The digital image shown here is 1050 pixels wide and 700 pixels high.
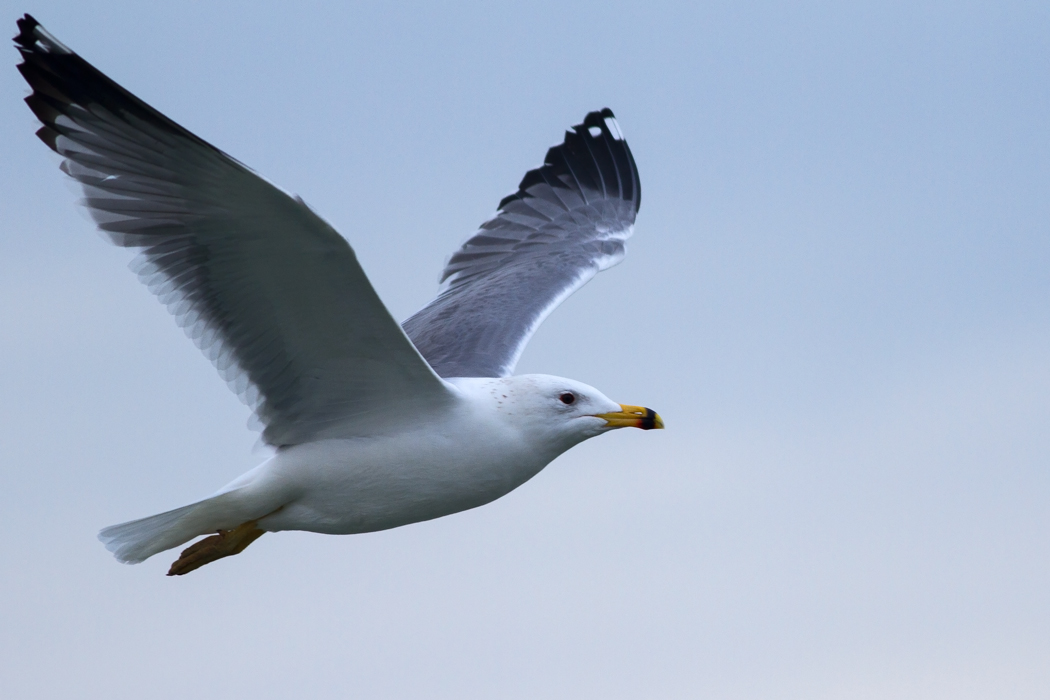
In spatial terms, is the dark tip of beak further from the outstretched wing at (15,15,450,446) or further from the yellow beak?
the outstretched wing at (15,15,450,446)

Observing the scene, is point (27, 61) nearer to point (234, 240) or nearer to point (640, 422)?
point (234, 240)

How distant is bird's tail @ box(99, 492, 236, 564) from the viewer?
835 centimetres

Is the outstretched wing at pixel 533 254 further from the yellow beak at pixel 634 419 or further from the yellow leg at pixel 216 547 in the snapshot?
the yellow leg at pixel 216 547

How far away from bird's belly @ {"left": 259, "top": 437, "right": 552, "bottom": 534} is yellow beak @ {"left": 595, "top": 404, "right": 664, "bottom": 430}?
1.51 ft

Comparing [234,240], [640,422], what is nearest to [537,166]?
[640,422]

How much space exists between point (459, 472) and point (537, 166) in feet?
19.1

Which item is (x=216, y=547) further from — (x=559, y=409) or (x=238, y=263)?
(x=559, y=409)

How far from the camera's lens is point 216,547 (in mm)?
8695

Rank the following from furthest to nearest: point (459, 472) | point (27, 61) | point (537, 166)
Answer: point (537, 166)
point (459, 472)
point (27, 61)

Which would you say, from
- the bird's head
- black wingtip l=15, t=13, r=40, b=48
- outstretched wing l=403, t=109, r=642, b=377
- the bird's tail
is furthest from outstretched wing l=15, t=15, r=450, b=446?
outstretched wing l=403, t=109, r=642, b=377

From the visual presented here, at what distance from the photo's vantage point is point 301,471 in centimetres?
834

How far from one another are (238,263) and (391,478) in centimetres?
157

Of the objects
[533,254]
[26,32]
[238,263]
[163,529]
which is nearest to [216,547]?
[163,529]

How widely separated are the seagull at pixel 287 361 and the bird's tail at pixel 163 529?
0.01 m
